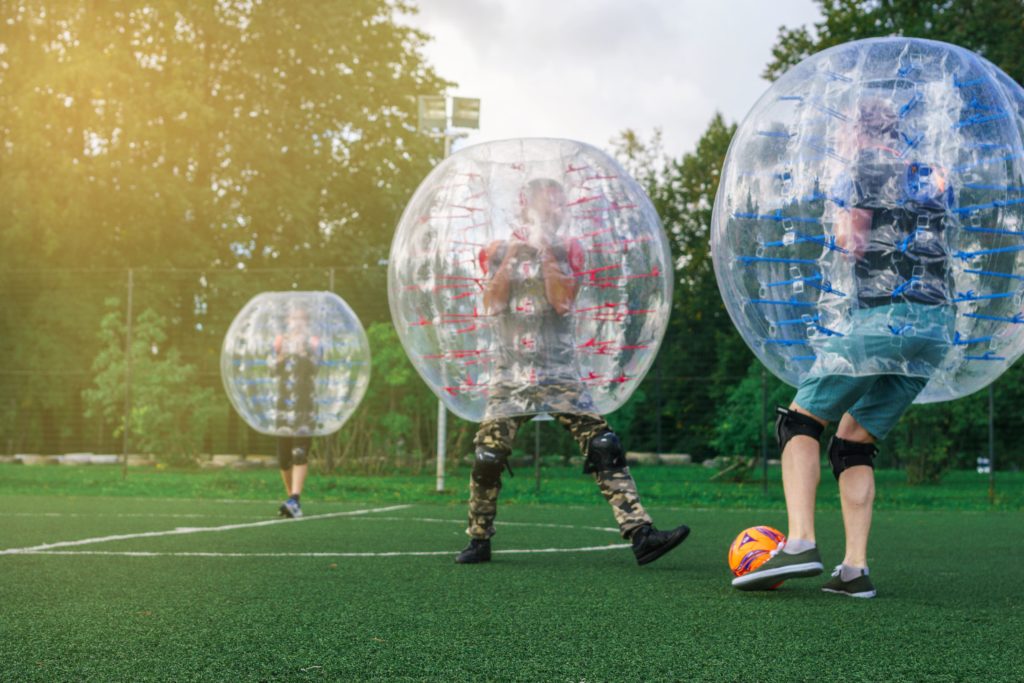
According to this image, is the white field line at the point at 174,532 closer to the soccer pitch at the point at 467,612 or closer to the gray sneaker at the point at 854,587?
the soccer pitch at the point at 467,612

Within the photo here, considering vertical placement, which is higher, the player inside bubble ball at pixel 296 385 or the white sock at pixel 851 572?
the player inside bubble ball at pixel 296 385

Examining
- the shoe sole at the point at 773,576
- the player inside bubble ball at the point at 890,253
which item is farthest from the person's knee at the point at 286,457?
the player inside bubble ball at the point at 890,253

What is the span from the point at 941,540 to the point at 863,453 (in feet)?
10.7

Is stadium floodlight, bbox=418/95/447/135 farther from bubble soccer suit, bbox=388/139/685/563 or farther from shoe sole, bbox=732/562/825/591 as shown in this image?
shoe sole, bbox=732/562/825/591

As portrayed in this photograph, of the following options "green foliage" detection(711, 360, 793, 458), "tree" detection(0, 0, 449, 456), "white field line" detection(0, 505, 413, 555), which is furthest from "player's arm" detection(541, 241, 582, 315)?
"tree" detection(0, 0, 449, 456)

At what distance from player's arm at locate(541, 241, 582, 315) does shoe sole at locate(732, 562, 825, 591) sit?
131 cm

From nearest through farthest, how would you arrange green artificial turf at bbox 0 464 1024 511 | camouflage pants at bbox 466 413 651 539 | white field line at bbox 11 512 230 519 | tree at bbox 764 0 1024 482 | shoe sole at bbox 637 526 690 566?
shoe sole at bbox 637 526 690 566 < camouflage pants at bbox 466 413 651 539 < white field line at bbox 11 512 230 519 < green artificial turf at bbox 0 464 1024 511 < tree at bbox 764 0 1024 482

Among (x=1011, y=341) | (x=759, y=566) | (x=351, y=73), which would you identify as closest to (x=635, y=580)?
(x=759, y=566)

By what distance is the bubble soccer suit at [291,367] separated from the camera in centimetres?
852

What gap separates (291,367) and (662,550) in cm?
419

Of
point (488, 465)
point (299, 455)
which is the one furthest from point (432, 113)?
point (488, 465)

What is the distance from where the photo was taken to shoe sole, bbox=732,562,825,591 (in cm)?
414

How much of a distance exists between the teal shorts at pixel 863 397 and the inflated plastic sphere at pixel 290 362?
4.94 metres

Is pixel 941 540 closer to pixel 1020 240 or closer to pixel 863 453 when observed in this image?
pixel 863 453
